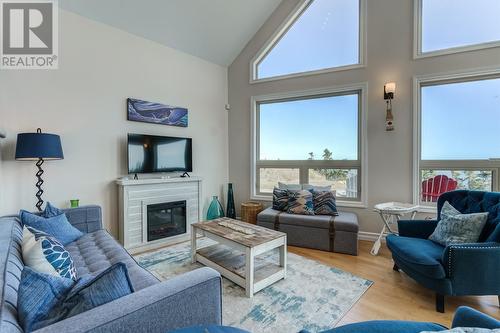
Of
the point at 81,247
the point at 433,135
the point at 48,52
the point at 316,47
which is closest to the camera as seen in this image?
the point at 81,247

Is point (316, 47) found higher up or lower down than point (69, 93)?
higher up

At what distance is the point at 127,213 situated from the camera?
10.8 feet

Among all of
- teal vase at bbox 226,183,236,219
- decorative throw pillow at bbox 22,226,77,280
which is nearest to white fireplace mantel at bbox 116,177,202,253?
teal vase at bbox 226,183,236,219

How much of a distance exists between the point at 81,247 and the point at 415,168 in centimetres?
407

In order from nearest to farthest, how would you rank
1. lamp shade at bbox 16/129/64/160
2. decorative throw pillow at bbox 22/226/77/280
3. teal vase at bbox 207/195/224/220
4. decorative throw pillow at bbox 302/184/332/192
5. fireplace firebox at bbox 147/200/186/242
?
decorative throw pillow at bbox 22/226/77/280, lamp shade at bbox 16/129/64/160, fireplace firebox at bbox 147/200/186/242, decorative throw pillow at bbox 302/184/332/192, teal vase at bbox 207/195/224/220

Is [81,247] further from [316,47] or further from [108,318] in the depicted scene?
[316,47]

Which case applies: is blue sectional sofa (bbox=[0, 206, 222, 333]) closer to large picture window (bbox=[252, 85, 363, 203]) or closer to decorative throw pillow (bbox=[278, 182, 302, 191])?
decorative throw pillow (bbox=[278, 182, 302, 191])

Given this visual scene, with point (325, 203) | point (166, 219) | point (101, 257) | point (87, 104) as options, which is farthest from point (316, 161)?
point (87, 104)

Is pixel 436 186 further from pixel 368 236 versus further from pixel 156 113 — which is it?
A: pixel 156 113

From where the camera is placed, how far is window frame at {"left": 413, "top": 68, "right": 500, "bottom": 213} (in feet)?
10.2

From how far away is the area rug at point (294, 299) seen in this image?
1.87 meters

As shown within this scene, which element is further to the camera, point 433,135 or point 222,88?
point 222,88

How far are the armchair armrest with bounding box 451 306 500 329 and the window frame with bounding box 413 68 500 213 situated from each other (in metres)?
2.71

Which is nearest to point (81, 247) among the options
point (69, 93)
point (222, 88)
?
point (69, 93)
